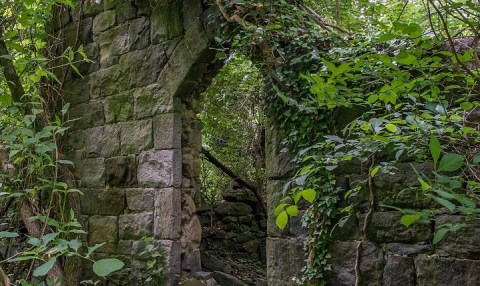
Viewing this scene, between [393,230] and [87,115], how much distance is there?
9.52ft

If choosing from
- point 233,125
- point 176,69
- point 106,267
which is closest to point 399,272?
point 106,267

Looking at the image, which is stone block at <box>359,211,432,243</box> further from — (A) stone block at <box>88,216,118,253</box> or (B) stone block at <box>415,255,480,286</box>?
(A) stone block at <box>88,216,118,253</box>

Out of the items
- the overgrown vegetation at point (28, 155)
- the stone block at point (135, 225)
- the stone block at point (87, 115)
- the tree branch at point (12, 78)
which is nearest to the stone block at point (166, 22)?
the overgrown vegetation at point (28, 155)

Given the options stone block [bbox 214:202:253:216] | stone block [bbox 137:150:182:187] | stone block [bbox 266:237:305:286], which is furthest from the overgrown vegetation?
stone block [bbox 214:202:253:216]

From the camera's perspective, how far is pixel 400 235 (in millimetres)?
2383

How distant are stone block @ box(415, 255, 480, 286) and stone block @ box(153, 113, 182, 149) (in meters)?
1.96

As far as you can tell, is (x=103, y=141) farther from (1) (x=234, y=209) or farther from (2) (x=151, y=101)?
(1) (x=234, y=209)

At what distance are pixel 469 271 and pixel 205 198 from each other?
4656mm

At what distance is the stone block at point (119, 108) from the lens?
3.79m

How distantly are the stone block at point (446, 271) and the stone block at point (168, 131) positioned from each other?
A: 1956mm

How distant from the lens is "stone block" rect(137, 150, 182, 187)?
135 inches

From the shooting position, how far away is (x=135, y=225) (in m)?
3.59

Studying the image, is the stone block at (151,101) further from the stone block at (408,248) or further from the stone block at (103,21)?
the stone block at (408,248)

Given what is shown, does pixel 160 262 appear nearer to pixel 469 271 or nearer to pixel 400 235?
pixel 400 235
